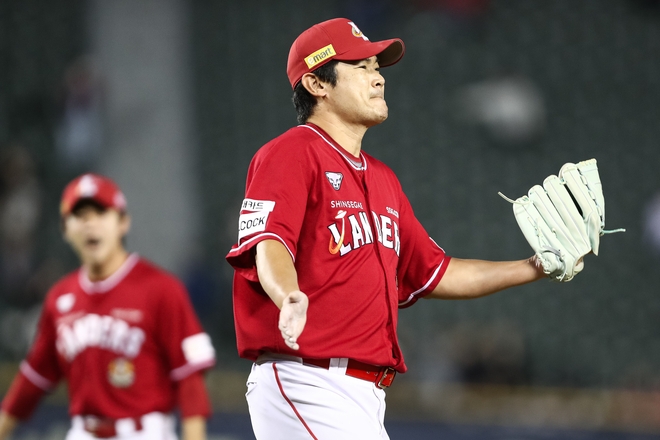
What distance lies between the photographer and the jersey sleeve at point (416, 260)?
116 inches

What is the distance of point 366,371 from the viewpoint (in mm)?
2578

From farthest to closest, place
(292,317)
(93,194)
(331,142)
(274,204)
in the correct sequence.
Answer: (93,194) → (331,142) → (274,204) → (292,317)

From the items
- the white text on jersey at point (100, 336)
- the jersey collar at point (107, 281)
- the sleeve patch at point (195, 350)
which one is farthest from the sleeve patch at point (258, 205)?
the jersey collar at point (107, 281)

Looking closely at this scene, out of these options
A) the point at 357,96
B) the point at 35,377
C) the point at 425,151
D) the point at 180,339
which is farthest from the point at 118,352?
the point at 425,151

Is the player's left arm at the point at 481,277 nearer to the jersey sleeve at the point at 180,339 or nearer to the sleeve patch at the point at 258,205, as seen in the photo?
the sleeve patch at the point at 258,205

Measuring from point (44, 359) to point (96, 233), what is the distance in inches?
24.0

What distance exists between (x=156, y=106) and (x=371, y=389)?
8041mm

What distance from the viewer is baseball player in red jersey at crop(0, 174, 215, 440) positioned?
370 cm

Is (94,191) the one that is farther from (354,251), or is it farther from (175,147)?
(175,147)

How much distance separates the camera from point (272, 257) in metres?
2.29

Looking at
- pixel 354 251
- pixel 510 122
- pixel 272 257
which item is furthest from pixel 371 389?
pixel 510 122

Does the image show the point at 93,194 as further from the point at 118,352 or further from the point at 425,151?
the point at 425,151

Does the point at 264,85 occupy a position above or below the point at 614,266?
above

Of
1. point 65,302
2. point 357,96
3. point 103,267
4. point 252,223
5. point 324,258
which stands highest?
point 357,96
